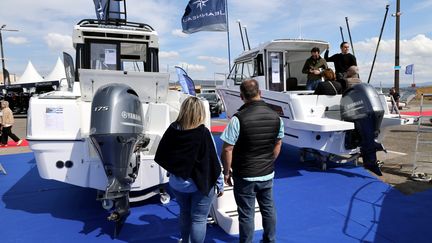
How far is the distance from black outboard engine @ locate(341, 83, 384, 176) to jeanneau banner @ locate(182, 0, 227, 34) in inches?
241

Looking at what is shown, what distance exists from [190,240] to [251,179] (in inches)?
30.4

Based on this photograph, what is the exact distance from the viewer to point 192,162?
2.70 metres

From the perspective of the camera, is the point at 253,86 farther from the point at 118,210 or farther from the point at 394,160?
the point at 394,160

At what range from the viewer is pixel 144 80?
15.2 ft

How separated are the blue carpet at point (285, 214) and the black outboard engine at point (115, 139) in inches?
22.7

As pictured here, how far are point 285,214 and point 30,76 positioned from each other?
34.0 m

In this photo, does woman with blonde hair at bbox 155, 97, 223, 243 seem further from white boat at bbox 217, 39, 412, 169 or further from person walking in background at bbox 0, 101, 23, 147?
person walking in background at bbox 0, 101, 23, 147

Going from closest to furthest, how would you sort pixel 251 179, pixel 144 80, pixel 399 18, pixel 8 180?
pixel 251 179, pixel 144 80, pixel 8 180, pixel 399 18

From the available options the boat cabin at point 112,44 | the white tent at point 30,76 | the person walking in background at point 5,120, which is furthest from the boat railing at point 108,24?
the white tent at point 30,76

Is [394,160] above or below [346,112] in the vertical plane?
below

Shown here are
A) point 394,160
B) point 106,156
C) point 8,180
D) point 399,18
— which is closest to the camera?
point 106,156

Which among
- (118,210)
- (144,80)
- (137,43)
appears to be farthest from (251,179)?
(137,43)

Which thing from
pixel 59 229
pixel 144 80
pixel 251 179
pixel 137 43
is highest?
pixel 137 43

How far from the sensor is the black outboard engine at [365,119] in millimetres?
5242
